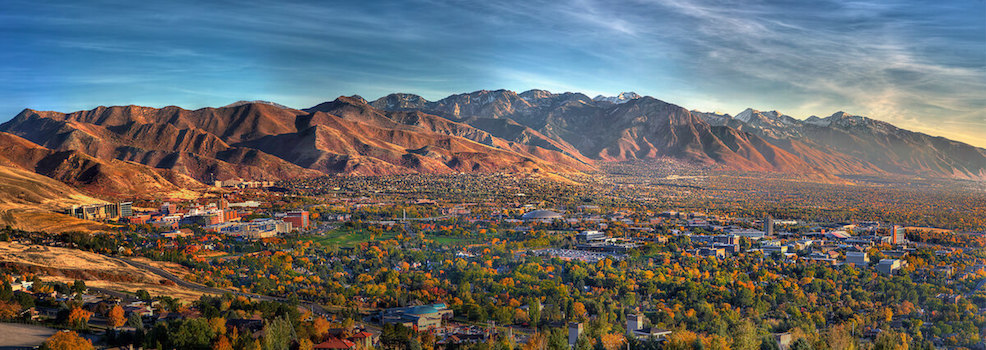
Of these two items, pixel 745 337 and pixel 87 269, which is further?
pixel 87 269

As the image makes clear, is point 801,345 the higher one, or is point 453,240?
point 453,240

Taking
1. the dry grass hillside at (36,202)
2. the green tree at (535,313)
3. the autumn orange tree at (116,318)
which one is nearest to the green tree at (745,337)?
the green tree at (535,313)

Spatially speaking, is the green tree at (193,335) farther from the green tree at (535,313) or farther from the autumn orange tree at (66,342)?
the green tree at (535,313)

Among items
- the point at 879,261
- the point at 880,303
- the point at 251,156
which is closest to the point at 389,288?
the point at 880,303

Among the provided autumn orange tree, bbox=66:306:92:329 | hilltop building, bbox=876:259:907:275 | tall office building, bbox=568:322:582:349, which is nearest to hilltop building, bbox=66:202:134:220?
autumn orange tree, bbox=66:306:92:329

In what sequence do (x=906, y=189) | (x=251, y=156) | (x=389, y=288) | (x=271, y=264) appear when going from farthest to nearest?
(x=906, y=189), (x=251, y=156), (x=271, y=264), (x=389, y=288)

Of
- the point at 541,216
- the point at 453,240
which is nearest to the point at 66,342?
the point at 453,240

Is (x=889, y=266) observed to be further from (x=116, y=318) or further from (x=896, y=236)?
(x=116, y=318)

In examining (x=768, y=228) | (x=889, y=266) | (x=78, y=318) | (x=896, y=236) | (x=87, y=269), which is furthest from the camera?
(x=768, y=228)

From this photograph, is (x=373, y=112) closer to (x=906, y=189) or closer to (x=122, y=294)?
(x=906, y=189)
